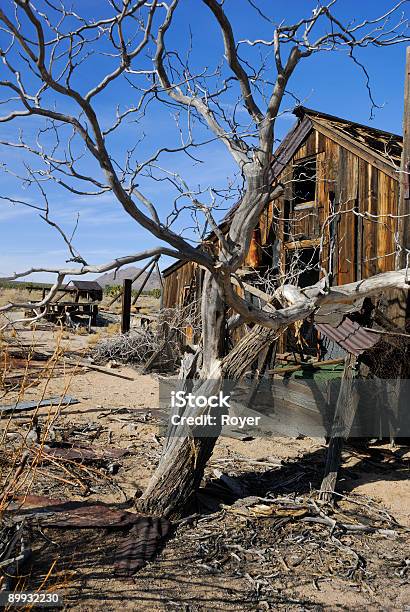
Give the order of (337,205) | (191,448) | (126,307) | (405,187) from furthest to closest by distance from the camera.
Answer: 1. (126,307)
2. (337,205)
3. (405,187)
4. (191,448)

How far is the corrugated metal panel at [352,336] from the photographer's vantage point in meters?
7.47

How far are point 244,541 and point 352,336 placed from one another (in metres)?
3.30

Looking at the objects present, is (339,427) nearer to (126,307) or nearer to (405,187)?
(405,187)

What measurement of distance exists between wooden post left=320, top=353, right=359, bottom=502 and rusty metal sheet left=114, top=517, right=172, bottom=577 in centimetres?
207

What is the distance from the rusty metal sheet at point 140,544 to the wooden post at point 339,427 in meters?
2.07

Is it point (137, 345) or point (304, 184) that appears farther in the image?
point (137, 345)

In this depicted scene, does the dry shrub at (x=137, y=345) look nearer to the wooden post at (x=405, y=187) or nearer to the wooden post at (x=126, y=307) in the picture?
the wooden post at (x=126, y=307)

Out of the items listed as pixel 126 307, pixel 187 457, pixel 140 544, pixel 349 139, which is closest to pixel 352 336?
pixel 187 457

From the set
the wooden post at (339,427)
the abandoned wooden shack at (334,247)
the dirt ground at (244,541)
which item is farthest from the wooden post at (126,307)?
the wooden post at (339,427)

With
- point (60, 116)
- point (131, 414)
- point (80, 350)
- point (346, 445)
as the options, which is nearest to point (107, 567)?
point (60, 116)

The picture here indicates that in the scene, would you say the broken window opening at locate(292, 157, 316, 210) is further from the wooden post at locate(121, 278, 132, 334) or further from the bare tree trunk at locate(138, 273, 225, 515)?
the wooden post at locate(121, 278, 132, 334)

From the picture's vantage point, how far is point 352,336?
7754 millimetres

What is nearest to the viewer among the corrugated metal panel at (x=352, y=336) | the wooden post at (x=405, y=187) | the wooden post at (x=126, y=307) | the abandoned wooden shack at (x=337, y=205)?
the corrugated metal panel at (x=352, y=336)

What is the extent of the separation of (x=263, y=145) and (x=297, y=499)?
4.12m
